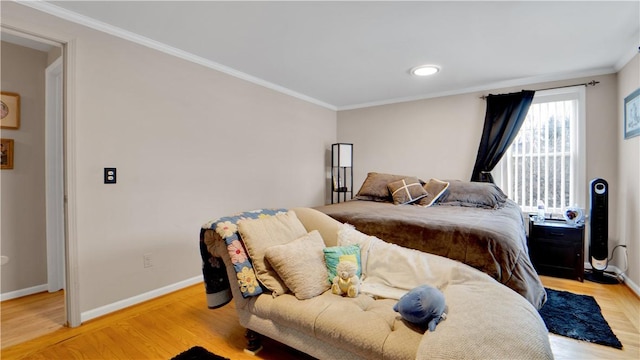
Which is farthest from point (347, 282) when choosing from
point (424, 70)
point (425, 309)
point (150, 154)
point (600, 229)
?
point (600, 229)

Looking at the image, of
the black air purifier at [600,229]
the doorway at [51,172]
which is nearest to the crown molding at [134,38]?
the doorway at [51,172]

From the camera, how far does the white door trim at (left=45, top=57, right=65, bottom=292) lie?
2.75 metres

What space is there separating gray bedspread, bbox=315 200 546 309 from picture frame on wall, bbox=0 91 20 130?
3087 mm

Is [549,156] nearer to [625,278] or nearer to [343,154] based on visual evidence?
[625,278]

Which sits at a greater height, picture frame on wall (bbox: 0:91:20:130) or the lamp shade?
picture frame on wall (bbox: 0:91:20:130)

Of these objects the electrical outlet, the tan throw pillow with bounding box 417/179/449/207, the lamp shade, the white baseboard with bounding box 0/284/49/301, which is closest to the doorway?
the white baseboard with bounding box 0/284/49/301

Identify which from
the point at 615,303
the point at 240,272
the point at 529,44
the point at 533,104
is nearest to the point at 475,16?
the point at 529,44

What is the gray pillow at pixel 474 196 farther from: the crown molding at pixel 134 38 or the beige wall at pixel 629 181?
the crown molding at pixel 134 38

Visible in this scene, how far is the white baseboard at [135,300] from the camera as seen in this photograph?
2.23 meters

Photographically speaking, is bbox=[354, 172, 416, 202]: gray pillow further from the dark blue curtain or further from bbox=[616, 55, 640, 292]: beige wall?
bbox=[616, 55, 640, 292]: beige wall

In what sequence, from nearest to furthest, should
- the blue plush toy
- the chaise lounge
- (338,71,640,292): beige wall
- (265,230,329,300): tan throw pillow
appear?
the chaise lounge < the blue plush toy < (265,230,329,300): tan throw pillow < (338,71,640,292): beige wall

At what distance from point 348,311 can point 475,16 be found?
7.32ft

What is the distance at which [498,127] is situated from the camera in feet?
12.0

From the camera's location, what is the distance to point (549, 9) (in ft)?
6.68
